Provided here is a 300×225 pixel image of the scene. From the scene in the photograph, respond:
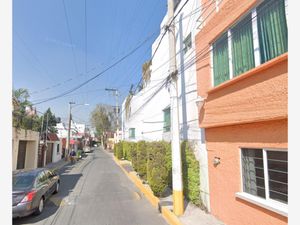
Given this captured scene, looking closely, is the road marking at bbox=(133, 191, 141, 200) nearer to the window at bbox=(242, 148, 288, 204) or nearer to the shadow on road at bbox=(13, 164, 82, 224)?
the shadow on road at bbox=(13, 164, 82, 224)

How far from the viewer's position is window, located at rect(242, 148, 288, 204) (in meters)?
4.73

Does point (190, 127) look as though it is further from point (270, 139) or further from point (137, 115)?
point (137, 115)

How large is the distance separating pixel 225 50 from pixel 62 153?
3577 centimetres

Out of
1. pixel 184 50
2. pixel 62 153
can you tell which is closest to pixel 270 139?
pixel 184 50

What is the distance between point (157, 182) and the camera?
8.98m

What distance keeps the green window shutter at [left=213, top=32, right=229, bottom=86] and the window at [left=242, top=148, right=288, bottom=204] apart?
7.26 ft

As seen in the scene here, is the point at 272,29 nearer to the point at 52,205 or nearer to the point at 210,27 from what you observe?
the point at 210,27

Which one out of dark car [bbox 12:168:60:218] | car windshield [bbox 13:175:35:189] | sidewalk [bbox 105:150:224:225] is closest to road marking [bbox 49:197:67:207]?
dark car [bbox 12:168:60:218]

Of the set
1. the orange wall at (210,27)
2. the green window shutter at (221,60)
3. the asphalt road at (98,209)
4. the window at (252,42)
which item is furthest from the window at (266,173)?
the asphalt road at (98,209)

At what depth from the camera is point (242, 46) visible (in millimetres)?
5957

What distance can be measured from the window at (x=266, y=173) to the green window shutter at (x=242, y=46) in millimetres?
2064

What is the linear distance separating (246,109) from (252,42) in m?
1.59

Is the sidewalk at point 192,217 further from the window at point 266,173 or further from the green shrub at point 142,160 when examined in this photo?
the green shrub at point 142,160

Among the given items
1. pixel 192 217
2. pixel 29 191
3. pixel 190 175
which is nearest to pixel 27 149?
pixel 29 191
